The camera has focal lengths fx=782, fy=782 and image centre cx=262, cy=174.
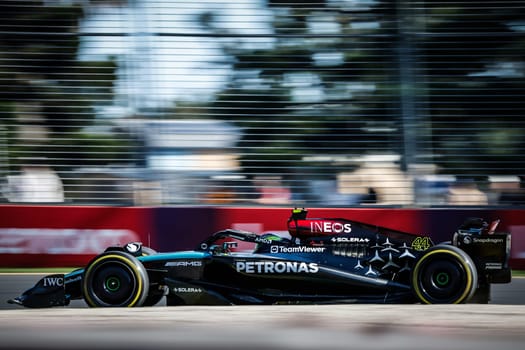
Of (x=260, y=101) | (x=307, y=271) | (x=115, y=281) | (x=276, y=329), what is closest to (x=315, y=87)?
(x=260, y=101)

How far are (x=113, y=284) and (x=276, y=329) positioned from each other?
3051 millimetres

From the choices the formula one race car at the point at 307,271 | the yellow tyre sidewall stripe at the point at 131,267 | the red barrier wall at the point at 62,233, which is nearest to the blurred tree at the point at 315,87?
the red barrier wall at the point at 62,233

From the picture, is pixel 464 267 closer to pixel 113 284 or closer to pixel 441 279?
pixel 441 279

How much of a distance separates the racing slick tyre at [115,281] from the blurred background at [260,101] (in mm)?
3135

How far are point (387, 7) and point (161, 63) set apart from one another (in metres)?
3.04

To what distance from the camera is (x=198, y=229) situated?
962cm

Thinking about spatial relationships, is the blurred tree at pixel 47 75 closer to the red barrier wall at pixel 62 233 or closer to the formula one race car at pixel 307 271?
the red barrier wall at pixel 62 233

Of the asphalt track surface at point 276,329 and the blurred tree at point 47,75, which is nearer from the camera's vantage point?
the asphalt track surface at point 276,329

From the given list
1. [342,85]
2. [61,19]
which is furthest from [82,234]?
[342,85]

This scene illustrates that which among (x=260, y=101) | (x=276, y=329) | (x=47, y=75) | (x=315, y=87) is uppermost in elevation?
(x=47, y=75)

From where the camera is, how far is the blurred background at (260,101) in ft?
32.3

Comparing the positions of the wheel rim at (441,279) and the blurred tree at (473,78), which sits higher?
the blurred tree at (473,78)

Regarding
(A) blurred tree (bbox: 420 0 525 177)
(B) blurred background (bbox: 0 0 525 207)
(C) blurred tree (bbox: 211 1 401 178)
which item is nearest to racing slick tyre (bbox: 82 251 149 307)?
(B) blurred background (bbox: 0 0 525 207)

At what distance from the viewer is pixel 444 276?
6.39 metres
